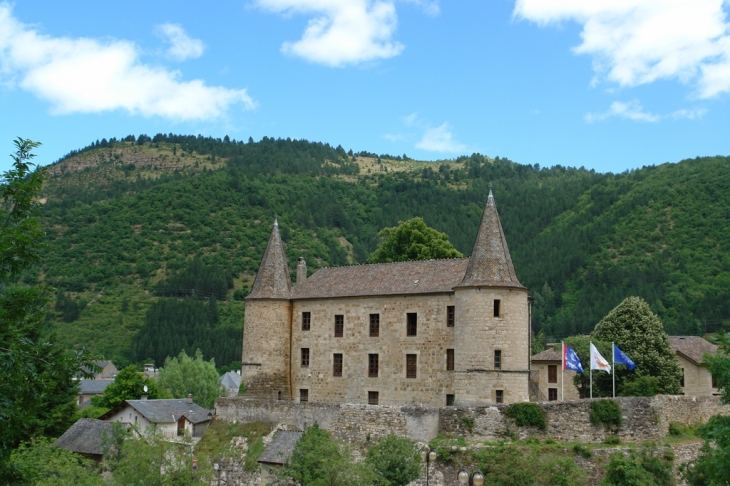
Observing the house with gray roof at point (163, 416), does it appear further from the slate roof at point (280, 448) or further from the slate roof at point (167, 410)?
the slate roof at point (280, 448)

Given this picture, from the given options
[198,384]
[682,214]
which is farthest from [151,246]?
[682,214]

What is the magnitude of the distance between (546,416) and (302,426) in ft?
38.6

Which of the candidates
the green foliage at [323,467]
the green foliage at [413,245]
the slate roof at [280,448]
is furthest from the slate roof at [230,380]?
the green foliage at [323,467]

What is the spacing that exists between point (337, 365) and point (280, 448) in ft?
22.6

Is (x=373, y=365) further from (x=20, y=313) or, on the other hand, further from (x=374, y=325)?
(x=20, y=313)

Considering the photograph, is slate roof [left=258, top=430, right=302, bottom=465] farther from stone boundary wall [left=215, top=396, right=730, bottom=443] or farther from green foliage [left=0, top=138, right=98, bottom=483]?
green foliage [left=0, top=138, right=98, bottom=483]

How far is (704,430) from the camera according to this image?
19875 mm

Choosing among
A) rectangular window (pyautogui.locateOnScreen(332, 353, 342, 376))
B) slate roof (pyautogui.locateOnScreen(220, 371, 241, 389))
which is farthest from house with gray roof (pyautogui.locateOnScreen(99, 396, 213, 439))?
slate roof (pyautogui.locateOnScreen(220, 371, 241, 389))

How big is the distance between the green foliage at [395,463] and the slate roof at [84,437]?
18.0m

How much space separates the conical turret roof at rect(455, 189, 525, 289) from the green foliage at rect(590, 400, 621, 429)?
632 centimetres

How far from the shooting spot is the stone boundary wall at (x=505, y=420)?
33781 mm

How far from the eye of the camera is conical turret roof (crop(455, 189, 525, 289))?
3675 cm

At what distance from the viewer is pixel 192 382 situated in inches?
2820

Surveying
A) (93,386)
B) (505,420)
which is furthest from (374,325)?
(93,386)
